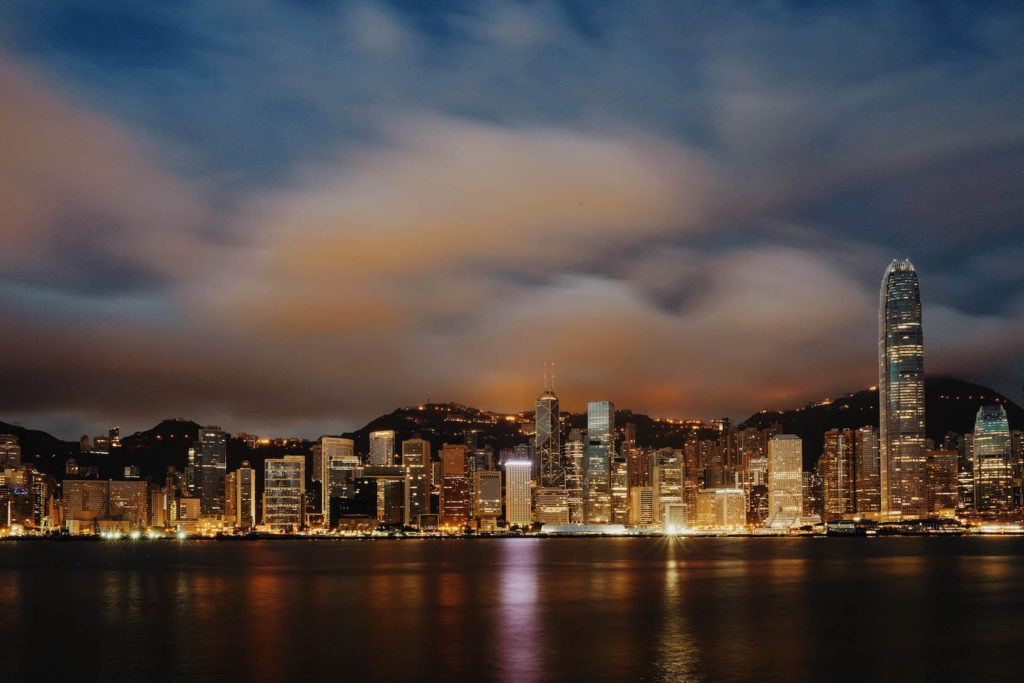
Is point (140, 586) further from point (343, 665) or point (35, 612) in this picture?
point (343, 665)

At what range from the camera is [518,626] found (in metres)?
64.1

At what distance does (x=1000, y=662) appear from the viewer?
50094 mm

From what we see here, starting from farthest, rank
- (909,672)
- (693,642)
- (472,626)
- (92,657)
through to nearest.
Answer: (472,626) → (693,642) → (92,657) → (909,672)

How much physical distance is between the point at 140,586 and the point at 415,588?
1056 inches

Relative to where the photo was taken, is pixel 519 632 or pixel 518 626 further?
pixel 518 626

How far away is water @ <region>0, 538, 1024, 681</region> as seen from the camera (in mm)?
48219

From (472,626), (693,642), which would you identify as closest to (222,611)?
(472,626)

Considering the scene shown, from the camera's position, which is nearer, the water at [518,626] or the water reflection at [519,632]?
the water reflection at [519,632]

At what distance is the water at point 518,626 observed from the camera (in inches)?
1898

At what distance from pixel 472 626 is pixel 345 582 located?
4410 centimetres

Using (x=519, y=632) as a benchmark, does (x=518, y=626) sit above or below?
below

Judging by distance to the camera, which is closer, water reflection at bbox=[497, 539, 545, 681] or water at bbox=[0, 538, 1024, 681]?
water reflection at bbox=[497, 539, 545, 681]

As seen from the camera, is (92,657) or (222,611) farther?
(222,611)

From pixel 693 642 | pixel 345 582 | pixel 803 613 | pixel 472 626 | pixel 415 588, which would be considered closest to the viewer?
pixel 693 642
